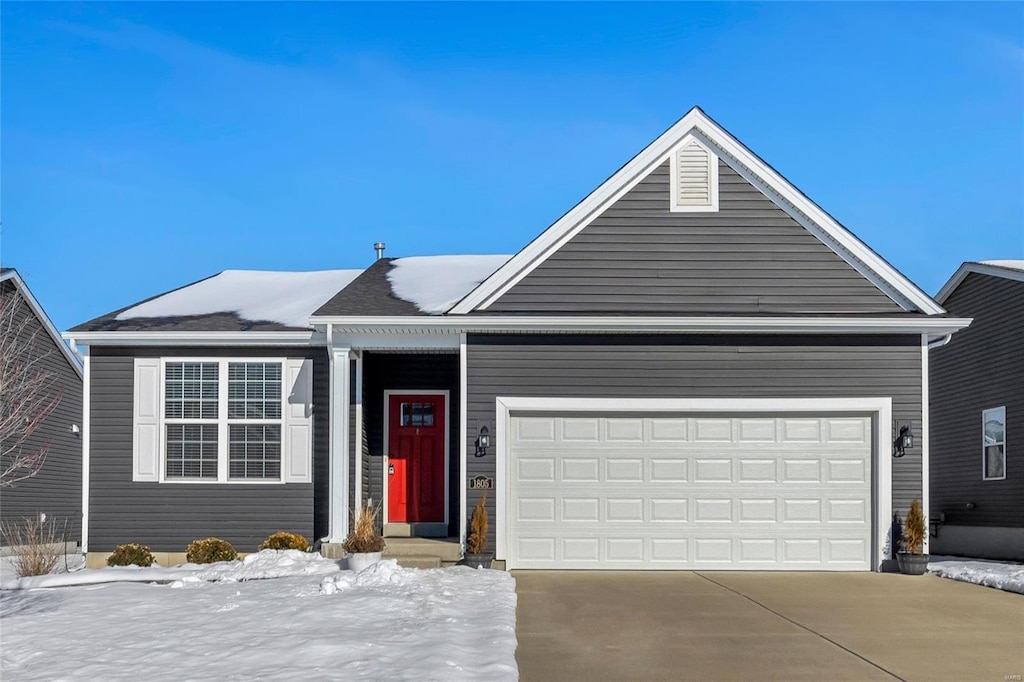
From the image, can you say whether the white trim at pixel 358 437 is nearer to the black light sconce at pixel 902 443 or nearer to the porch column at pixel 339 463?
the porch column at pixel 339 463

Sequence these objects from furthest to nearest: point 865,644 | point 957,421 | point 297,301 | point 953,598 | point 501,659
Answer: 1. point 957,421
2. point 297,301
3. point 953,598
4. point 865,644
5. point 501,659

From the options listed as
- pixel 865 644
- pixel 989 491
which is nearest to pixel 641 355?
pixel 865 644

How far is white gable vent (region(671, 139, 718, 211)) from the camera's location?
15.7 meters

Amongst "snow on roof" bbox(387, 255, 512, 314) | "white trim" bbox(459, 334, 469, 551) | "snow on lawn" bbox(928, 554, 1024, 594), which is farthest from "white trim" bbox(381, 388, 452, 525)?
"snow on lawn" bbox(928, 554, 1024, 594)

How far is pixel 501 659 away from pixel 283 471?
8.30 metres

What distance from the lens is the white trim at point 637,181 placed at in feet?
50.1

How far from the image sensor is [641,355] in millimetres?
15250

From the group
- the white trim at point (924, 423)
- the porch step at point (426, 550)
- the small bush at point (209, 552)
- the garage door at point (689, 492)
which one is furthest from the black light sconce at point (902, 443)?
the small bush at point (209, 552)

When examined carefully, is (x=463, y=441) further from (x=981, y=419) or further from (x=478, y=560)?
(x=981, y=419)

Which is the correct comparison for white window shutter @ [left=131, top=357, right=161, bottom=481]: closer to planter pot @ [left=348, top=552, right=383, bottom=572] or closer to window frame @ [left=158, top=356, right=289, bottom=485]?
window frame @ [left=158, top=356, right=289, bottom=485]

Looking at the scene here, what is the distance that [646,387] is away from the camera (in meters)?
15.2

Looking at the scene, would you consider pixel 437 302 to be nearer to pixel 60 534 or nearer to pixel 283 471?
pixel 283 471

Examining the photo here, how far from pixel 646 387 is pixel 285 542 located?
5.67 metres

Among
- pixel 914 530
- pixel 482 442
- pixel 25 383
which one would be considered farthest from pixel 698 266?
pixel 25 383
